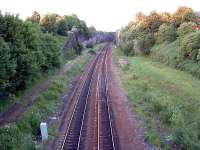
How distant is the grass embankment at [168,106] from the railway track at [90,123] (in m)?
2.46

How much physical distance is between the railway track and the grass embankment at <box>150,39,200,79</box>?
11.6 metres

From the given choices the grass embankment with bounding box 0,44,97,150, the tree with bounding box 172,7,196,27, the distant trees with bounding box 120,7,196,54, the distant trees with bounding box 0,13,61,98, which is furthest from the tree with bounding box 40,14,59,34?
the distant trees with bounding box 0,13,61,98

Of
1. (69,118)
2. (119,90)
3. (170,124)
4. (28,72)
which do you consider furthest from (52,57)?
(170,124)

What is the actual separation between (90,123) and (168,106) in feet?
21.6

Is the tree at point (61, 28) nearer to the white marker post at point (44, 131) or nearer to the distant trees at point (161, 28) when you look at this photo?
the distant trees at point (161, 28)

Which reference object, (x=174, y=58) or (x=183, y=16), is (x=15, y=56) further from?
(x=183, y=16)

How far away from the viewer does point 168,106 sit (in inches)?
989

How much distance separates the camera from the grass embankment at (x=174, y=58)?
39041mm


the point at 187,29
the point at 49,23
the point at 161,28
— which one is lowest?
the point at 187,29

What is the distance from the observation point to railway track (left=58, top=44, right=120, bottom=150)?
1919cm

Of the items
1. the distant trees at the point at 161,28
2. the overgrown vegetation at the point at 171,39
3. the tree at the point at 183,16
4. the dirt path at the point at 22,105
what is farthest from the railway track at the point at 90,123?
the tree at the point at 183,16

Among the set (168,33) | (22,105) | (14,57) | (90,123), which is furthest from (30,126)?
(168,33)

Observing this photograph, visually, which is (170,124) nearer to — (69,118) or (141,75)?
(69,118)

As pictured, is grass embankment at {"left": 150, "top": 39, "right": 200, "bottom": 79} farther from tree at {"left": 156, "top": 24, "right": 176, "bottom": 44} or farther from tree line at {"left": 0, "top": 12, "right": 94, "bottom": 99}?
tree line at {"left": 0, "top": 12, "right": 94, "bottom": 99}
